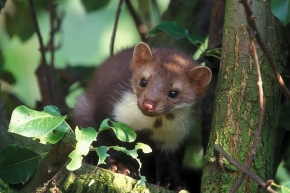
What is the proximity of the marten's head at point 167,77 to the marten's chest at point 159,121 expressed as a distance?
0.33 feet

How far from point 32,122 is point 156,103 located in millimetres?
1196

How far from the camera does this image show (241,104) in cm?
348

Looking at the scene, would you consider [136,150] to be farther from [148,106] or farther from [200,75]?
[200,75]

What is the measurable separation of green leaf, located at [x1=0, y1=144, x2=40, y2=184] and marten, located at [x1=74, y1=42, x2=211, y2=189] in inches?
33.0

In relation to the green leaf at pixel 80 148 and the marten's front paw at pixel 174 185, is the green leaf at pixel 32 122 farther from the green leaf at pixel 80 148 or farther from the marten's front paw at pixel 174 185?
the marten's front paw at pixel 174 185

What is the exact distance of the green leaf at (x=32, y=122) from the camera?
9.82 ft

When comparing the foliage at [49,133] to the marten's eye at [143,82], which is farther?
the marten's eye at [143,82]

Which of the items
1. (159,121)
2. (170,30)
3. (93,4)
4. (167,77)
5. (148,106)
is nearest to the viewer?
(148,106)

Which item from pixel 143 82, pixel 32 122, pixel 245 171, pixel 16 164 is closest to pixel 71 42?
pixel 143 82

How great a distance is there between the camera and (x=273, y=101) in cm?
354

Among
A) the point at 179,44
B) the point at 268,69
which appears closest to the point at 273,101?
the point at 268,69

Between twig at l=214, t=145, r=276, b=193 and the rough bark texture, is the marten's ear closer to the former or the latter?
the rough bark texture

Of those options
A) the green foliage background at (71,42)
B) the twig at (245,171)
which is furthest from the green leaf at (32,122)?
the green foliage background at (71,42)

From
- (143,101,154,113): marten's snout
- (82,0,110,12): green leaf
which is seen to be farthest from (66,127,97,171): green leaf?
(82,0,110,12): green leaf
